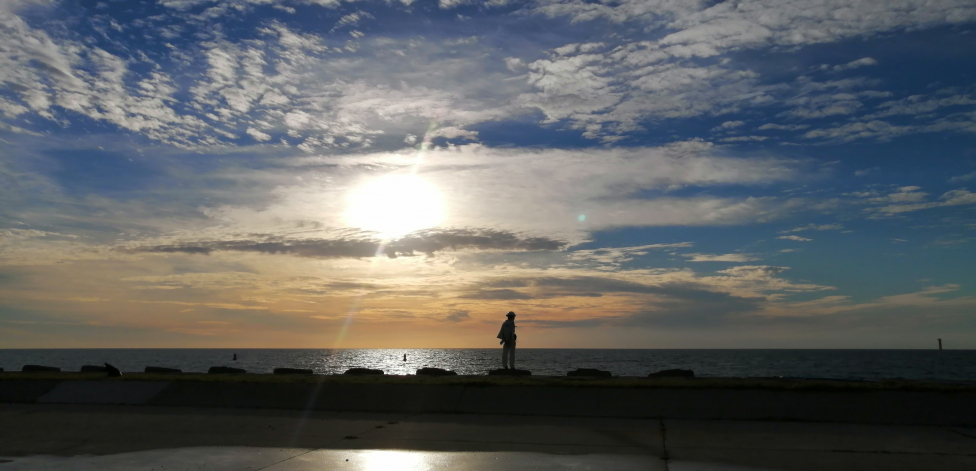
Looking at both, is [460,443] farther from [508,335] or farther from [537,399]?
[508,335]

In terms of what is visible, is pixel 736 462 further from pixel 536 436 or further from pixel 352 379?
pixel 352 379

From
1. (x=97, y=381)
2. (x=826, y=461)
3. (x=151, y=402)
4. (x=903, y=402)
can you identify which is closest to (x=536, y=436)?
(x=826, y=461)

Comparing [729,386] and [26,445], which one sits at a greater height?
[729,386]

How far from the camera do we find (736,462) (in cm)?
738

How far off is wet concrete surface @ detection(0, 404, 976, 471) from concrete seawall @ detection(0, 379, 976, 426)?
455mm

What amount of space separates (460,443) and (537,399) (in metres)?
3.13

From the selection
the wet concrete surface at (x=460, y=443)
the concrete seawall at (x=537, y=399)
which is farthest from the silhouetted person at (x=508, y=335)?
the wet concrete surface at (x=460, y=443)

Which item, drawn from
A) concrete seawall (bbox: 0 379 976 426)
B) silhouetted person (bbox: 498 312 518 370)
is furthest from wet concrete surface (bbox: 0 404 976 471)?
silhouetted person (bbox: 498 312 518 370)

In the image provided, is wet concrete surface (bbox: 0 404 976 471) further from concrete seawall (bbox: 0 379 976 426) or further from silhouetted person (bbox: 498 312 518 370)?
silhouetted person (bbox: 498 312 518 370)

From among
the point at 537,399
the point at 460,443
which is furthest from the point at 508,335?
the point at 460,443

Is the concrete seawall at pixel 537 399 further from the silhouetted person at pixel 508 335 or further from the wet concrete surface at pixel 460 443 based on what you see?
the silhouetted person at pixel 508 335

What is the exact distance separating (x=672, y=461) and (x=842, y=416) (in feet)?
13.5

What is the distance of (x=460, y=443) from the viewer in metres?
8.66

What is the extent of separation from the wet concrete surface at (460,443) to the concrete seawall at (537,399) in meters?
0.45
